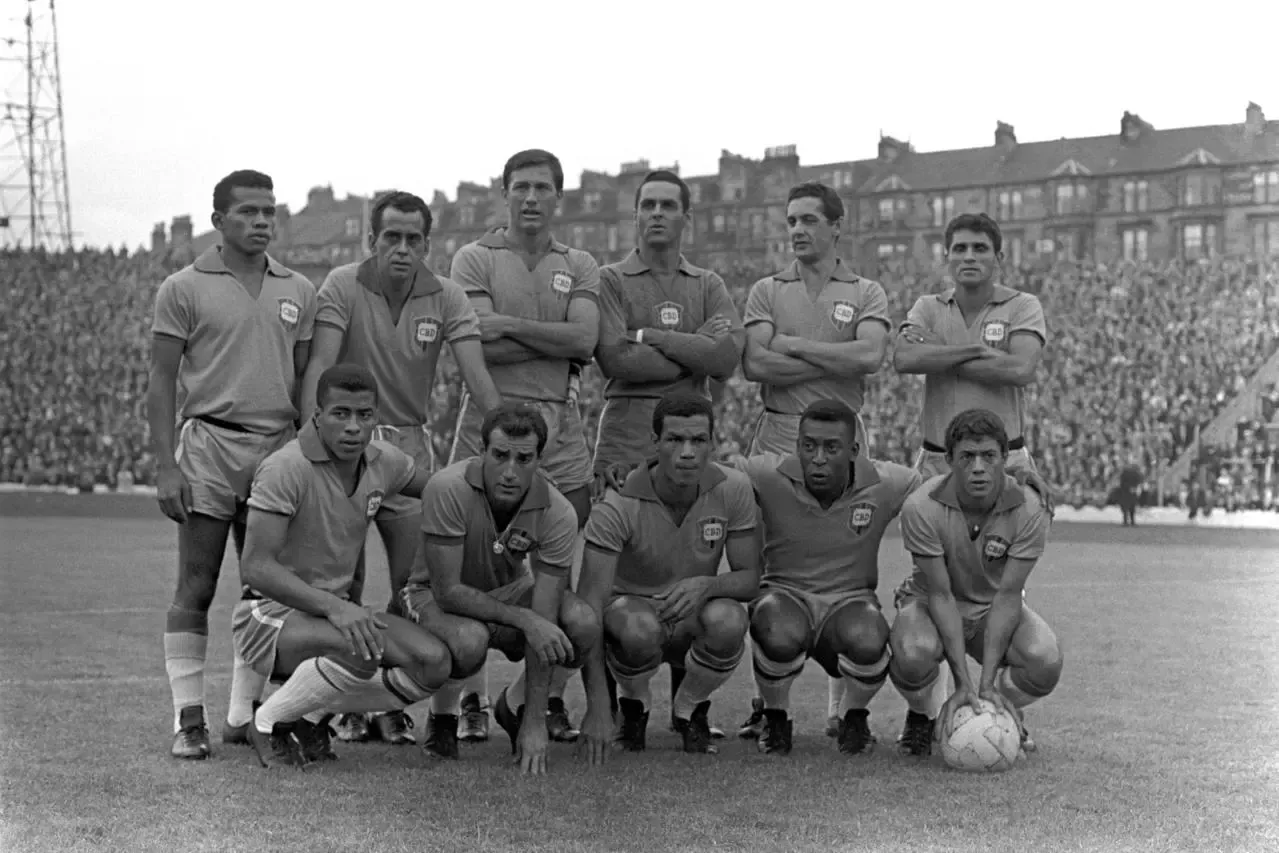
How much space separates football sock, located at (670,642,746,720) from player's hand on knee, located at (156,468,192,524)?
1.95 m

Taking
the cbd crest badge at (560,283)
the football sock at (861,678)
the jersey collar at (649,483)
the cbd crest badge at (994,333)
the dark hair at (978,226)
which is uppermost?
the dark hair at (978,226)

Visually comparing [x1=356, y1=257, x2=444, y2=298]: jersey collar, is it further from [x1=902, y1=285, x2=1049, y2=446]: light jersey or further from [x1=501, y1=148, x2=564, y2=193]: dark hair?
[x1=902, y1=285, x2=1049, y2=446]: light jersey

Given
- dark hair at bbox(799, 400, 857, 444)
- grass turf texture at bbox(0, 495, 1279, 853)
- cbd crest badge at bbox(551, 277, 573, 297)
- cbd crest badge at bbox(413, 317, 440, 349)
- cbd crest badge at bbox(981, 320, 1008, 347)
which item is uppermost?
cbd crest badge at bbox(551, 277, 573, 297)

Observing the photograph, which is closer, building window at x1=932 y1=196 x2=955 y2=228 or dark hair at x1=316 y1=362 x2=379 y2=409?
dark hair at x1=316 y1=362 x2=379 y2=409

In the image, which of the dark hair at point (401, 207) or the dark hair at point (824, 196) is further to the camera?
the dark hair at point (824, 196)

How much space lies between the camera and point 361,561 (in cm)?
525

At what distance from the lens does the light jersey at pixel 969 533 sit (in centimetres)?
499

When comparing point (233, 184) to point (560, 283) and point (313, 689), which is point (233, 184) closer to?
point (560, 283)

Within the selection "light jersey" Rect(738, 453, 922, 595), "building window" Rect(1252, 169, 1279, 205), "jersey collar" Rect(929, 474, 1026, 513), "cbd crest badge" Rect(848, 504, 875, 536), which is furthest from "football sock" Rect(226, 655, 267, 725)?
"building window" Rect(1252, 169, 1279, 205)

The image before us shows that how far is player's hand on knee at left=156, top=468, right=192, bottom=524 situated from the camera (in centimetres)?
481

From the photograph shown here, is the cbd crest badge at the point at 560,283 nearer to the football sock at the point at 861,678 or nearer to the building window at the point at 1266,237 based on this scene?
the football sock at the point at 861,678

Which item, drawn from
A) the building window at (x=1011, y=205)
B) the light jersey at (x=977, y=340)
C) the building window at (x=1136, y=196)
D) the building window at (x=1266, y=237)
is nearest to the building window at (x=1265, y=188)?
the building window at (x=1266, y=237)

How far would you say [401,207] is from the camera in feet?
17.1

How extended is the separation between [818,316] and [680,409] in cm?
109
